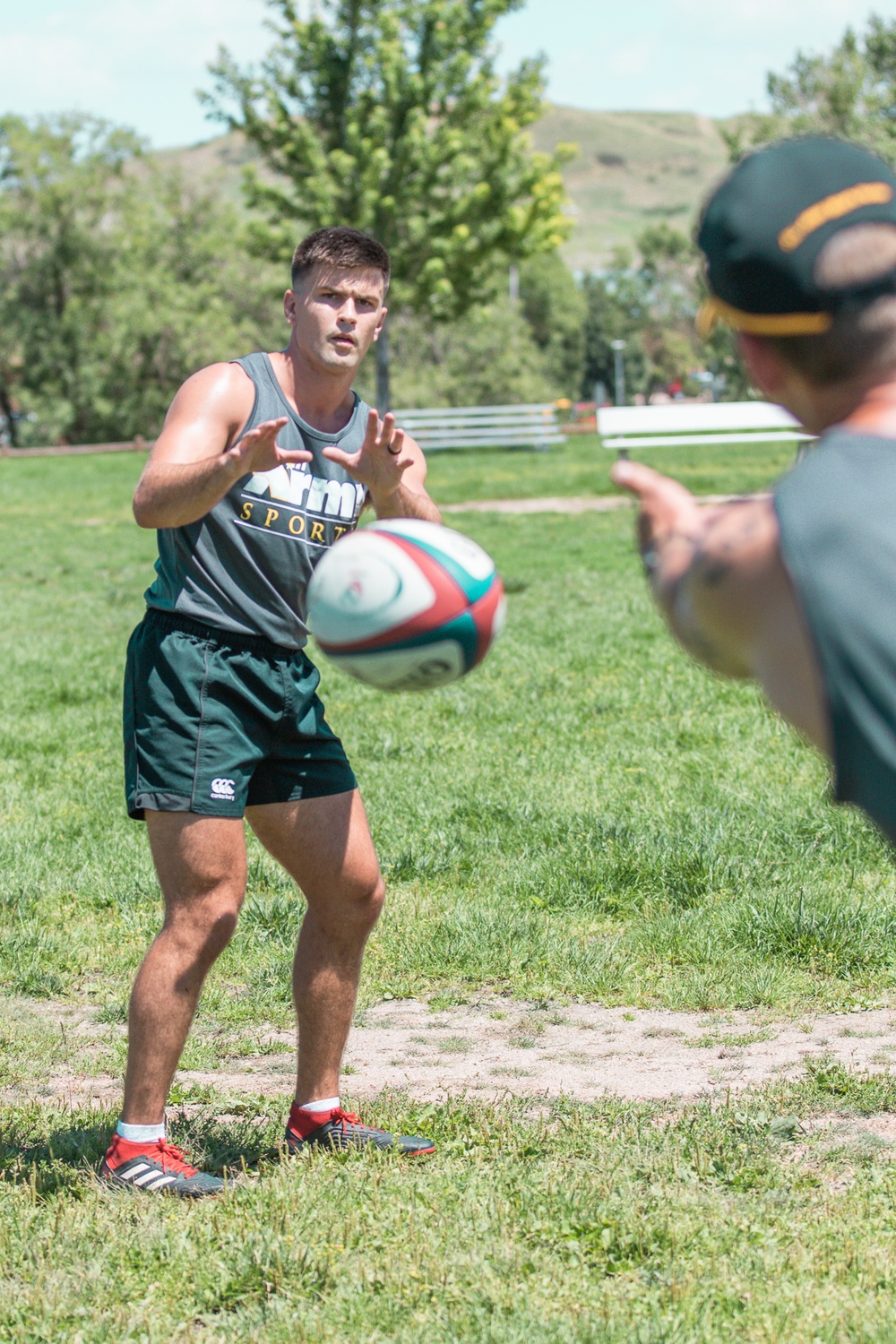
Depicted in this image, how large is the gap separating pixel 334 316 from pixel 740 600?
2323 mm

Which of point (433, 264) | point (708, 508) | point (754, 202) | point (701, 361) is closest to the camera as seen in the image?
point (754, 202)

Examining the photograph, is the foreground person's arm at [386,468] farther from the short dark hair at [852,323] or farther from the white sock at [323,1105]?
the short dark hair at [852,323]

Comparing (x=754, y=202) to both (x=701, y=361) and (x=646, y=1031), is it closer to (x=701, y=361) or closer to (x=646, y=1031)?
(x=646, y=1031)

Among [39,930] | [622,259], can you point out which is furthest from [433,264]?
[622,259]

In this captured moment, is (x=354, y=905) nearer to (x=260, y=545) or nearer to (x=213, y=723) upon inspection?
(x=213, y=723)

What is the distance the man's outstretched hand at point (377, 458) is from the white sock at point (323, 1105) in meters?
1.74

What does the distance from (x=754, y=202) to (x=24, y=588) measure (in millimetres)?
13929

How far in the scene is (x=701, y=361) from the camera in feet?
342

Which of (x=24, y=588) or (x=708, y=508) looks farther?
(x=24, y=588)

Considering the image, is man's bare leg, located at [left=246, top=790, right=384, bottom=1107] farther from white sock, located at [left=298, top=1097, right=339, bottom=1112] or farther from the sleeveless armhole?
the sleeveless armhole

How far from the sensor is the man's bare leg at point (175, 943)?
383 centimetres

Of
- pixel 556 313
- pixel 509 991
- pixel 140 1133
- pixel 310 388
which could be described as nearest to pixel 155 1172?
pixel 140 1133

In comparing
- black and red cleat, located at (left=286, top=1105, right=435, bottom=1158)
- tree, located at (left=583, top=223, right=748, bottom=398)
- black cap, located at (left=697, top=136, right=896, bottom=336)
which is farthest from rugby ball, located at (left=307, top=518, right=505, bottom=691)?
tree, located at (left=583, top=223, right=748, bottom=398)

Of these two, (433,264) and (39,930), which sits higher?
(433,264)
